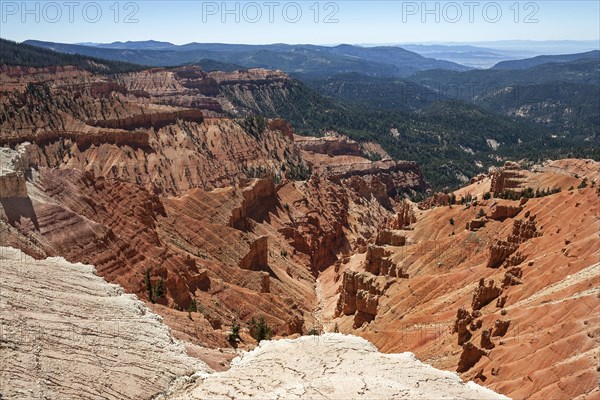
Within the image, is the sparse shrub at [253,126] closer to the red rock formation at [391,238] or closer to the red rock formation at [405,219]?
the red rock formation at [405,219]

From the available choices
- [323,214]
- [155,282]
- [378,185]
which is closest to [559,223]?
[155,282]

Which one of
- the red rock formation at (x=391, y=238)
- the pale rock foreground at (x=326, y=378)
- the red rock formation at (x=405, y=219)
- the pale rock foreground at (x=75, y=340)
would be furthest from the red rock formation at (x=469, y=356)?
the red rock formation at (x=405, y=219)

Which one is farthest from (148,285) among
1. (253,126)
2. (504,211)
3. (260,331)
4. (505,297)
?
(253,126)

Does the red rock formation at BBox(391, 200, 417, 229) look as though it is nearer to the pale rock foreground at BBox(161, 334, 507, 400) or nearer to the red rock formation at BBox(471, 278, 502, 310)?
the red rock formation at BBox(471, 278, 502, 310)

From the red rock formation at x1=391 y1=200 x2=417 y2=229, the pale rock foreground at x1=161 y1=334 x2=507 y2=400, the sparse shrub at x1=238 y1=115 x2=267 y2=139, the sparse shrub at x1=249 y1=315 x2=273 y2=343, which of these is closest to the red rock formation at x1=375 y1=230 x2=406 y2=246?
the red rock formation at x1=391 y1=200 x2=417 y2=229

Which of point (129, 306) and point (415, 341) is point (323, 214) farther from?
point (129, 306)

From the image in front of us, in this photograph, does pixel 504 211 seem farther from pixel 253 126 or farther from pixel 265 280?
pixel 253 126
